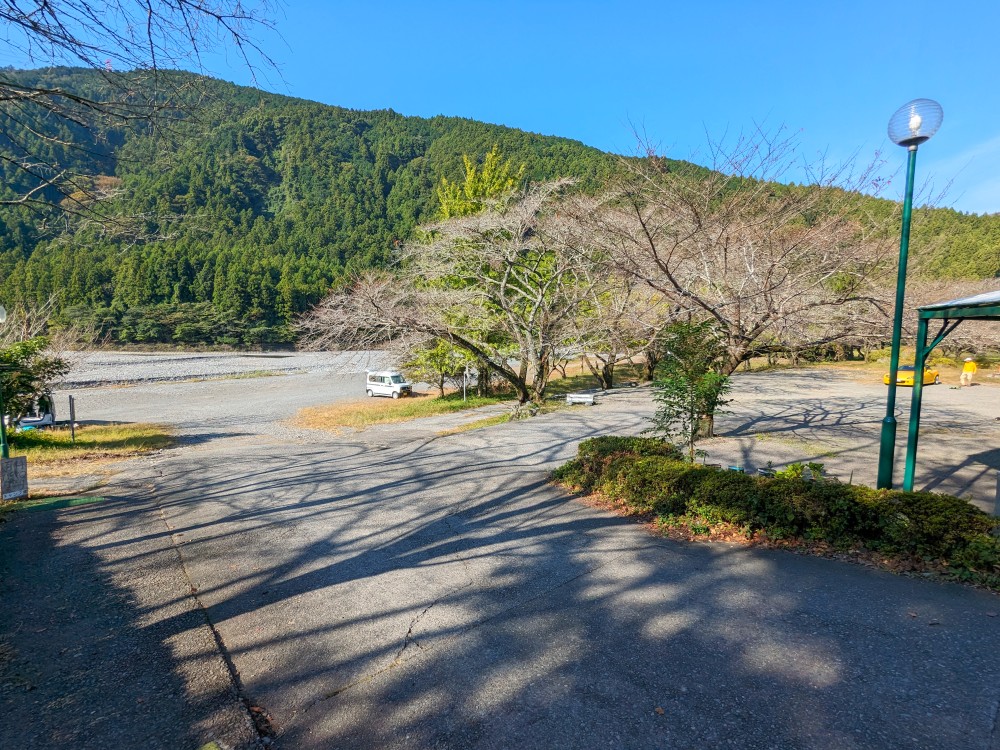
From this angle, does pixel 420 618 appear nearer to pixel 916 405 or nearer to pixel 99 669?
pixel 99 669

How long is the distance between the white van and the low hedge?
21462 mm

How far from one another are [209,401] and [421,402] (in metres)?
12.9

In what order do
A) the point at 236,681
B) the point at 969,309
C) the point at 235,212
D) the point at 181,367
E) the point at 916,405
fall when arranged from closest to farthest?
1. the point at 236,681
2. the point at 969,309
3. the point at 916,405
4. the point at 181,367
5. the point at 235,212

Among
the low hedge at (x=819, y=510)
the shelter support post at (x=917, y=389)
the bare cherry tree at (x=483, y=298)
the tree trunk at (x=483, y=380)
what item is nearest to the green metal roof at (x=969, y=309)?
the shelter support post at (x=917, y=389)

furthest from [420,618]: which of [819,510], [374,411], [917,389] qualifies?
[374,411]

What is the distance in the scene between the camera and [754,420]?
42.8ft

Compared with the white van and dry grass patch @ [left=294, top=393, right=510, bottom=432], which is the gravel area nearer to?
the white van

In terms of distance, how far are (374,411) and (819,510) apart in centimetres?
1830

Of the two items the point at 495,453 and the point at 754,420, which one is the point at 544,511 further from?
the point at 754,420

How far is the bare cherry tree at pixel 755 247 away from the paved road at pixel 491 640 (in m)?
3.95

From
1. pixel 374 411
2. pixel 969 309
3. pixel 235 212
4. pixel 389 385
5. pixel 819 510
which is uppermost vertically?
pixel 235 212

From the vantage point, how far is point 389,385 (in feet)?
89.9

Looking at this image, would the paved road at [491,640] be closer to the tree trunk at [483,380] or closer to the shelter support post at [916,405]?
the shelter support post at [916,405]

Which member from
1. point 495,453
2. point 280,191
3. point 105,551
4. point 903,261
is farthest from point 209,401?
point 280,191
